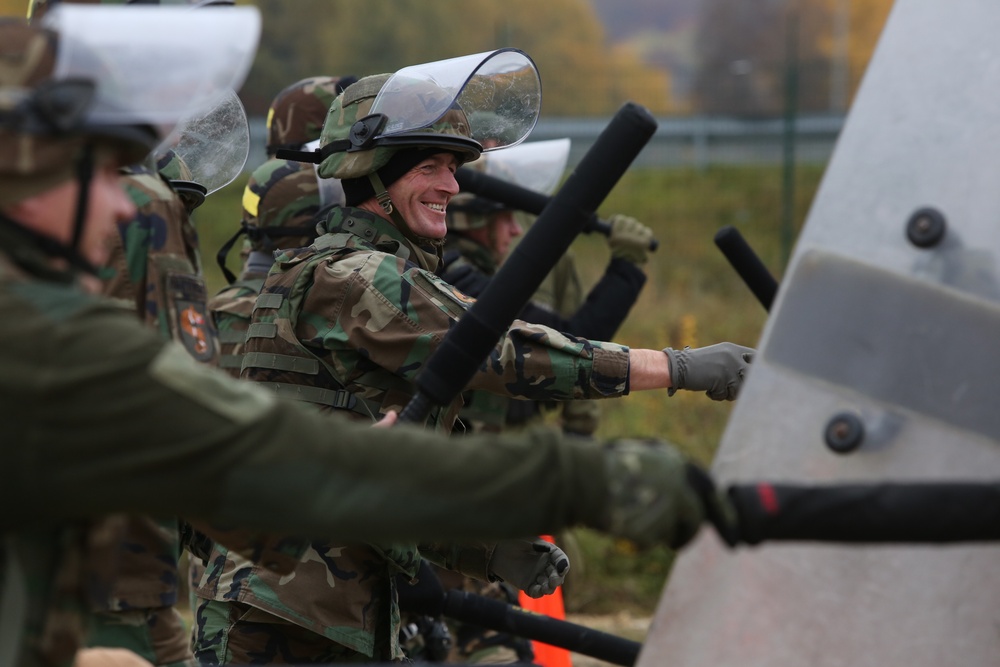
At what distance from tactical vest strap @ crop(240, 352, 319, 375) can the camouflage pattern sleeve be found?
0.14m

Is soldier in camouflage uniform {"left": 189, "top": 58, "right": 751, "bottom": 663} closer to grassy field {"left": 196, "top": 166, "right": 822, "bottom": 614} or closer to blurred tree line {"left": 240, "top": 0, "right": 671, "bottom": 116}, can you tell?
blurred tree line {"left": 240, "top": 0, "right": 671, "bottom": 116}

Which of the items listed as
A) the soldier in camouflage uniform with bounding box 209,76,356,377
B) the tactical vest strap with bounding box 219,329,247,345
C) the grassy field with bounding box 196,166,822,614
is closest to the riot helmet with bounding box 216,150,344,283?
the soldier in camouflage uniform with bounding box 209,76,356,377

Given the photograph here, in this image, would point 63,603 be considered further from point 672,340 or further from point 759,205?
point 759,205

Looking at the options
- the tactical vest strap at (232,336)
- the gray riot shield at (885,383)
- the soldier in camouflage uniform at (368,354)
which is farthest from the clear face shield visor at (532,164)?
the gray riot shield at (885,383)

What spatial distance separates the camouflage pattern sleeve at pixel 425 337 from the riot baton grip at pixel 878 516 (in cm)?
134

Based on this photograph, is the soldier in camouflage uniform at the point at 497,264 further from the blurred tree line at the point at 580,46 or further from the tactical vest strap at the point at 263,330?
the blurred tree line at the point at 580,46

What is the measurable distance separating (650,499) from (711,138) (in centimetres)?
1362

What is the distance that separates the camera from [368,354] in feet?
11.2

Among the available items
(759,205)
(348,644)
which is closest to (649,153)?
(759,205)

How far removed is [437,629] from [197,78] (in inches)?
128

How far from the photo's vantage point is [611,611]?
7.81m

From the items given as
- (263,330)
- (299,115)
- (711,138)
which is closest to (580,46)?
(711,138)

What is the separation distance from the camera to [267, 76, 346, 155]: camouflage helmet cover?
577 cm

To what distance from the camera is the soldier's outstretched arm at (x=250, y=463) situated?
1.86 meters
